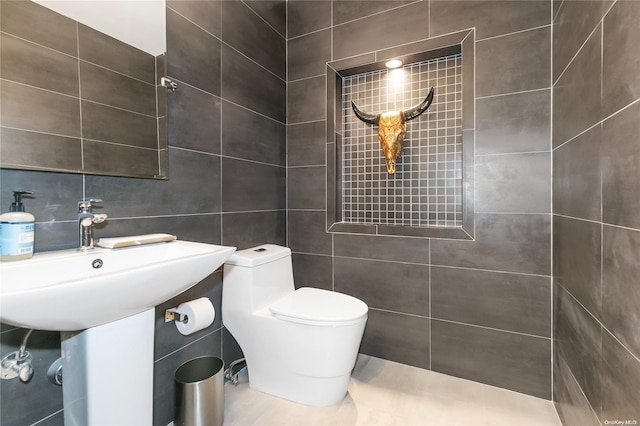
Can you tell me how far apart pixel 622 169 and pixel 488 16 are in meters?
1.33

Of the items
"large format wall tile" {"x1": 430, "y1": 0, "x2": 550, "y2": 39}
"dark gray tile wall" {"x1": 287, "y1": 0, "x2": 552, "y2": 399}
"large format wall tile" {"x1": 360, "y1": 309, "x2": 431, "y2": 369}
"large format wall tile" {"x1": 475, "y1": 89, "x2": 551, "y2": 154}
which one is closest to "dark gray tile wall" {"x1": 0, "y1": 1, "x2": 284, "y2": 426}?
"dark gray tile wall" {"x1": 287, "y1": 0, "x2": 552, "y2": 399}

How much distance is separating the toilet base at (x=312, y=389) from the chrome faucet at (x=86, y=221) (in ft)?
3.84

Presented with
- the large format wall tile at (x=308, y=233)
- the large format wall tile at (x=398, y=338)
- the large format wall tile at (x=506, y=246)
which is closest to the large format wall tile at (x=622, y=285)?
the large format wall tile at (x=506, y=246)

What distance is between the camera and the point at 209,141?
1734 millimetres

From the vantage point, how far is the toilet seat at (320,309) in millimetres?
1505

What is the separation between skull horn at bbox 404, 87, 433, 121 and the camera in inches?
75.7

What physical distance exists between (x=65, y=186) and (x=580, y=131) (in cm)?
202

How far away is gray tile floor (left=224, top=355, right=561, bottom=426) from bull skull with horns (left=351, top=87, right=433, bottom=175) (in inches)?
52.8

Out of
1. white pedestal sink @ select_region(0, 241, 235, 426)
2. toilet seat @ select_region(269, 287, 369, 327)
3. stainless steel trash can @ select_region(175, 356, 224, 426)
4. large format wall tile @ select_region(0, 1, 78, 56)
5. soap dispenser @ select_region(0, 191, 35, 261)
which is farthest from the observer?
toilet seat @ select_region(269, 287, 369, 327)

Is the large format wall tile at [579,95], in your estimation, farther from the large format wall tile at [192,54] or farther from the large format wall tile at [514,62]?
the large format wall tile at [192,54]

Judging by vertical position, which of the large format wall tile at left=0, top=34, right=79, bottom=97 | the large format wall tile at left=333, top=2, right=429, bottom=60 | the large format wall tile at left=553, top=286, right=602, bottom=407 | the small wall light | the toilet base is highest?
the large format wall tile at left=333, top=2, right=429, bottom=60

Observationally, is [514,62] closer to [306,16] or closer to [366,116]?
[366,116]

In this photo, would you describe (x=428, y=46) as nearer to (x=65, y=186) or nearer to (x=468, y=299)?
(x=468, y=299)

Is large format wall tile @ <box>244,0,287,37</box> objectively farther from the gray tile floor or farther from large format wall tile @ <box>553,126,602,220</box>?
the gray tile floor
